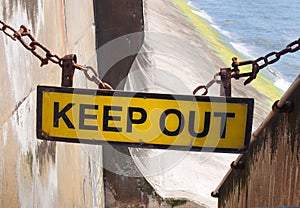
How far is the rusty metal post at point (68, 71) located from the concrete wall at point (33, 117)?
1.76 feet

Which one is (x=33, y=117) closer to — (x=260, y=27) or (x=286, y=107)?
(x=286, y=107)

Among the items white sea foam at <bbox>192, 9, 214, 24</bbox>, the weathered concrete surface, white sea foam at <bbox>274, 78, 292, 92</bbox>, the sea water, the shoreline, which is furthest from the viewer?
white sea foam at <bbox>192, 9, 214, 24</bbox>

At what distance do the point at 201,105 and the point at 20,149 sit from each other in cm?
140

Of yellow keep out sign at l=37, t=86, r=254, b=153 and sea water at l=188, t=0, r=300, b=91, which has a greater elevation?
sea water at l=188, t=0, r=300, b=91

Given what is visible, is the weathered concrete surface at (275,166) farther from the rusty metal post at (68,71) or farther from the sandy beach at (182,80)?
the sandy beach at (182,80)

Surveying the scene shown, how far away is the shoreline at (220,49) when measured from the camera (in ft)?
67.6

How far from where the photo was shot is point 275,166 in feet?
11.2

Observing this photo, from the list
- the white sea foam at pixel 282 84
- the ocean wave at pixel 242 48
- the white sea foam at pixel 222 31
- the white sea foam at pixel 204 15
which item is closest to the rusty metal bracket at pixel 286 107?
the white sea foam at pixel 282 84

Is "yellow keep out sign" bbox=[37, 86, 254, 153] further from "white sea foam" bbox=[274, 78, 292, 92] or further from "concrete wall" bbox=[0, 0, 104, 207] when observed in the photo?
"white sea foam" bbox=[274, 78, 292, 92]

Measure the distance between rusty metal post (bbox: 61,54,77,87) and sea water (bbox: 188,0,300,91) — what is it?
20311 mm

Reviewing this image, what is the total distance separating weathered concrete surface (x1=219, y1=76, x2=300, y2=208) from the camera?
3.06 metres

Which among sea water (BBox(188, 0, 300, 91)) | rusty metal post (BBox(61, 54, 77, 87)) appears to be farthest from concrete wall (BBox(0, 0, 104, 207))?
sea water (BBox(188, 0, 300, 91))

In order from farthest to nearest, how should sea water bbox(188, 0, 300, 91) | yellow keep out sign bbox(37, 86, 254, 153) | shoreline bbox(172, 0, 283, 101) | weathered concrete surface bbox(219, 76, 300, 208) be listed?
Answer: sea water bbox(188, 0, 300, 91) → shoreline bbox(172, 0, 283, 101) → weathered concrete surface bbox(219, 76, 300, 208) → yellow keep out sign bbox(37, 86, 254, 153)

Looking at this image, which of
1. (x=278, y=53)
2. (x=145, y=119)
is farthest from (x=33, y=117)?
(x=278, y=53)
